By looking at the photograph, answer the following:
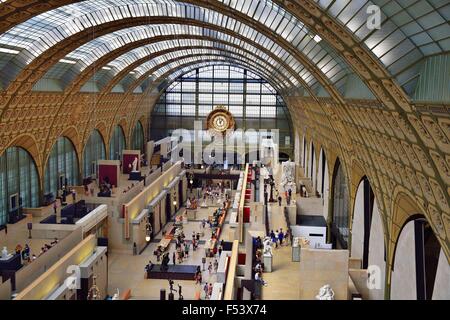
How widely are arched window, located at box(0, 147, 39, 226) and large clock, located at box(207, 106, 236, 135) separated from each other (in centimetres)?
1534

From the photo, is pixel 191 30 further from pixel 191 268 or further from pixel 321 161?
pixel 191 268

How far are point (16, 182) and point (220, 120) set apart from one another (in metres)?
17.5

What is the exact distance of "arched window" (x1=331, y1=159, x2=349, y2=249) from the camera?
34000mm

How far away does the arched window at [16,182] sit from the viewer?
1485 inches

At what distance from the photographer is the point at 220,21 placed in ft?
111

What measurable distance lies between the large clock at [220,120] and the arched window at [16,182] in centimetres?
Answer: 1534

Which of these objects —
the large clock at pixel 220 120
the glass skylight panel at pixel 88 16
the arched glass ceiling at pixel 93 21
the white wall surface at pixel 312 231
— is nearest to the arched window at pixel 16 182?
the arched glass ceiling at pixel 93 21

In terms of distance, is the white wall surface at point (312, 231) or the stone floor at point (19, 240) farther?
the white wall surface at point (312, 231)

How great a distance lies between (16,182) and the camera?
3969cm

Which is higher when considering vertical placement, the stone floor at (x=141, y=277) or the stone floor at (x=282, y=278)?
the stone floor at (x=282, y=278)

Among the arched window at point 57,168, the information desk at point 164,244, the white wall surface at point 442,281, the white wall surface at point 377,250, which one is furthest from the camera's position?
the arched window at point 57,168

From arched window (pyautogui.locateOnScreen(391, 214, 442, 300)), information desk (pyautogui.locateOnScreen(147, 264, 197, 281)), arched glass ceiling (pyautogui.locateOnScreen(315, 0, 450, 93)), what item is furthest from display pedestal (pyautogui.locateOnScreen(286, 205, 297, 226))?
arched glass ceiling (pyautogui.locateOnScreen(315, 0, 450, 93))

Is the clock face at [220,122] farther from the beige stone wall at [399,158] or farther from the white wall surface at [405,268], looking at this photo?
the white wall surface at [405,268]
